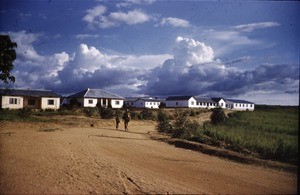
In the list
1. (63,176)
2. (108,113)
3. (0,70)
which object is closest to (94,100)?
(108,113)

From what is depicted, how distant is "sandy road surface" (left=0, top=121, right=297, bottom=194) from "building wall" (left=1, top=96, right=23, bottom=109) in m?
34.0

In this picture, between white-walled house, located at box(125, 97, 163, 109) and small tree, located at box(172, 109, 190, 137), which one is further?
white-walled house, located at box(125, 97, 163, 109)

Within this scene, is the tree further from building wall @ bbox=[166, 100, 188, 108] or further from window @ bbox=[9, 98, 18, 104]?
building wall @ bbox=[166, 100, 188, 108]

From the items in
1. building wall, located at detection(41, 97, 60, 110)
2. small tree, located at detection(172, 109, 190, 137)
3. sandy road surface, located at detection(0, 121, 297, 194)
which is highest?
building wall, located at detection(41, 97, 60, 110)

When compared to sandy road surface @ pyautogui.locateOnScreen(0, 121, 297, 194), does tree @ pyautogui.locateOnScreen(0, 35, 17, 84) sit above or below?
above

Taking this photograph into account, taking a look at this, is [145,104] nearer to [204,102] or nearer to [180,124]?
[204,102]

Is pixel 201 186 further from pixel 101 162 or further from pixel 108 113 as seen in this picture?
pixel 108 113

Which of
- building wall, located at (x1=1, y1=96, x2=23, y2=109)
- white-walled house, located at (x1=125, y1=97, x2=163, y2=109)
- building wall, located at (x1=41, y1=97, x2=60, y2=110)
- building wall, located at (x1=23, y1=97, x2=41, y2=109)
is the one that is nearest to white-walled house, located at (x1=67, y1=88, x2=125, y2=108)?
building wall, located at (x1=41, y1=97, x2=60, y2=110)

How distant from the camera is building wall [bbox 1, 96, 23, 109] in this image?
139 feet

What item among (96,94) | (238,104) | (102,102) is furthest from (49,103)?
(238,104)

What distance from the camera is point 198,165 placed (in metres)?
9.91

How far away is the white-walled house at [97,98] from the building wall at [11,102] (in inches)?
459

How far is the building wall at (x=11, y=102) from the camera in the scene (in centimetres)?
4250

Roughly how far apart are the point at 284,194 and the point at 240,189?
3.38 feet
